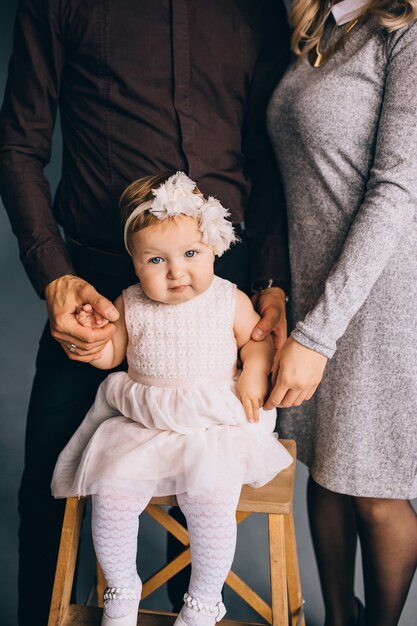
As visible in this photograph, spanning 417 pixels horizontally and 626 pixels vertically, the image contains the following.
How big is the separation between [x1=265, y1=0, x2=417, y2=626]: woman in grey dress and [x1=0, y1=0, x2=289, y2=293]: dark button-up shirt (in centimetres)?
19

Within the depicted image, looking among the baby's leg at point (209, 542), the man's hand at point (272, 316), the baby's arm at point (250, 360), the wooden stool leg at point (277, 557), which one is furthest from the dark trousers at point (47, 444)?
the wooden stool leg at point (277, 557)

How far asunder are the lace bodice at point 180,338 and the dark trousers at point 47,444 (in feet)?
0.76

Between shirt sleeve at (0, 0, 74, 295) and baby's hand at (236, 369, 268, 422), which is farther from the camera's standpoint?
shirt sleeve at (0, 0, 74, 295)

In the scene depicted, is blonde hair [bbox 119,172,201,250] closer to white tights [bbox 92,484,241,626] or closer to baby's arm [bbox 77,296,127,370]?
baby's arm [bbox 77,296,127,370]

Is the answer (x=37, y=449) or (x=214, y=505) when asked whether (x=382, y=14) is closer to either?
(x=214, y=505)

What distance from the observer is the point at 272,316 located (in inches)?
67.2

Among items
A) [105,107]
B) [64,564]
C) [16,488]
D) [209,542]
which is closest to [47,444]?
[64,564]

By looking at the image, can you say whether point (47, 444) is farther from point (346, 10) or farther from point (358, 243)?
point (346, 10)

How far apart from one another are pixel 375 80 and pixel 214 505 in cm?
97

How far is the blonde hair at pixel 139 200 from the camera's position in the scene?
149 cm

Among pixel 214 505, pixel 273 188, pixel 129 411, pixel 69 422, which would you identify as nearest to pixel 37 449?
pixel 69 422

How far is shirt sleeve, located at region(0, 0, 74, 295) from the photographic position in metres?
1.68

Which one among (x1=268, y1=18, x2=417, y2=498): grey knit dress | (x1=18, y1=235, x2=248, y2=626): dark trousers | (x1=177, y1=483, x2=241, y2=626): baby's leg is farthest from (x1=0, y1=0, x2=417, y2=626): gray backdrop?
(x1=177, y1=483, x2=241, y2=626): baby's leg

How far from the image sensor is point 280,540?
1592 mm
